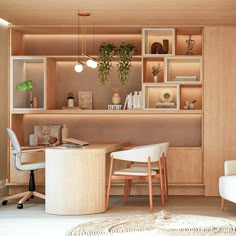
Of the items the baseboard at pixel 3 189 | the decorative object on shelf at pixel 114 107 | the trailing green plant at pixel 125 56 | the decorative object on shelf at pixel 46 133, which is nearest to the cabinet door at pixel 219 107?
the trailing green plant at pixel 125 56

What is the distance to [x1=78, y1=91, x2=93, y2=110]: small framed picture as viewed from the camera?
9680 mm

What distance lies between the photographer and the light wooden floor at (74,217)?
6.41 metres

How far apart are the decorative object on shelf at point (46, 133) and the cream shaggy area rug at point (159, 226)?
9.10 feet

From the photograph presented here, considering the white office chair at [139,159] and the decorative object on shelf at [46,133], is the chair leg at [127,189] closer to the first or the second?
the white office chair at [139,159]

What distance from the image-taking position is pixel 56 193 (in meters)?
7.38

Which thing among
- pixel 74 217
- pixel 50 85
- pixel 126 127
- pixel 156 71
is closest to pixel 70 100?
pixel 50 85

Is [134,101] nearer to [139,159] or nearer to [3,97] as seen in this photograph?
[139,159]

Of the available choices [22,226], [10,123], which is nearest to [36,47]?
[10,123]

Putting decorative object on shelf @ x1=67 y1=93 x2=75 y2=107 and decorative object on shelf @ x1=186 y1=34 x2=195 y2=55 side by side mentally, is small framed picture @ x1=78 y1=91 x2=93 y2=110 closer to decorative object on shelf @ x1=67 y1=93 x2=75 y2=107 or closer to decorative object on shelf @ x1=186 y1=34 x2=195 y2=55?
decorative object on shelf @ x1=67 y1=93 x2=75 y2=107

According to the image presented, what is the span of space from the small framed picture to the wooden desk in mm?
2296

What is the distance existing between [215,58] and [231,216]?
272cm

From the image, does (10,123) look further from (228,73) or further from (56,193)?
(228,73)

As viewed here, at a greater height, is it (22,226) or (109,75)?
(109,75)

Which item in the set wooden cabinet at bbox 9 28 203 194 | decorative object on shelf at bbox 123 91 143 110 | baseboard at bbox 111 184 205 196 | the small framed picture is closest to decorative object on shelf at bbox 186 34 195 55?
wooden cabinet at bbox 9 28 203 194
